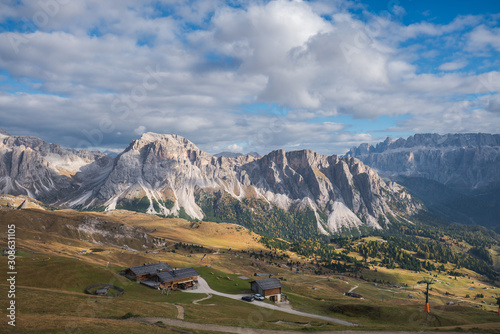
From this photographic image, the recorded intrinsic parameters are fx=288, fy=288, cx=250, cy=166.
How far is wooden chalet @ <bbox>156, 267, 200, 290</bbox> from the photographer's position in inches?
3711

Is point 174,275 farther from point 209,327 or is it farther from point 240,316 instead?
point 209,327

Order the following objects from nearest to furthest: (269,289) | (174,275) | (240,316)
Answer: (240,316) → (269,289) → (174,275)

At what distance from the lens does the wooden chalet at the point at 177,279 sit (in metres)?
94.2

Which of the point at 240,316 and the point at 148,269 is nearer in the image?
the point at 240,316

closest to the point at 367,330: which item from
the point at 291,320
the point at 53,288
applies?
the point at 291,320

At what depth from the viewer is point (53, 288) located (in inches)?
2756

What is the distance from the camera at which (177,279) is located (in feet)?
318

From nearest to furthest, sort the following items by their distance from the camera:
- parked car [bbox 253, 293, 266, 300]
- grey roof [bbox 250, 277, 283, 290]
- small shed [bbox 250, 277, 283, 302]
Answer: parked car [bbox 253, 293, 266, 300], small shed [bbox 250, 277, 283, 302], grey roof [bbox 250, 277, 283, 290]

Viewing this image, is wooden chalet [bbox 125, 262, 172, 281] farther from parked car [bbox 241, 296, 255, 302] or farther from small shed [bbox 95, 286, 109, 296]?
parked car [bbox 241, 296, 255, 302]

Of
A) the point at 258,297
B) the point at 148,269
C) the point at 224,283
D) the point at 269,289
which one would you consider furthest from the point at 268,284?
the point at 148,269

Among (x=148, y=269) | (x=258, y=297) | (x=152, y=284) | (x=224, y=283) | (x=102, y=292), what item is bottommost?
(x=224, y=283)

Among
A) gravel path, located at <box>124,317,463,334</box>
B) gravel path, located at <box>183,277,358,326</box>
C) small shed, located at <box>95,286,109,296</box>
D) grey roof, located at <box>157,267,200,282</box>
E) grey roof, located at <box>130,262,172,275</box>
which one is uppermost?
gravel path, located at <box>124,317,463,334</box>

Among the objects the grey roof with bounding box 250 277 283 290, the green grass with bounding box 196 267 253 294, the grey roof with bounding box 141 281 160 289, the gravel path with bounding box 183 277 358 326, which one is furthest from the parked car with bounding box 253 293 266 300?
the grey roof with bounding box 141 281 160 289

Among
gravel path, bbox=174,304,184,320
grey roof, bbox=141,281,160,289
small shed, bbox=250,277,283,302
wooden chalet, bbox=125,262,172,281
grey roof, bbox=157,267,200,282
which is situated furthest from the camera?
wooden chalet, bbox=125,262,172,281
